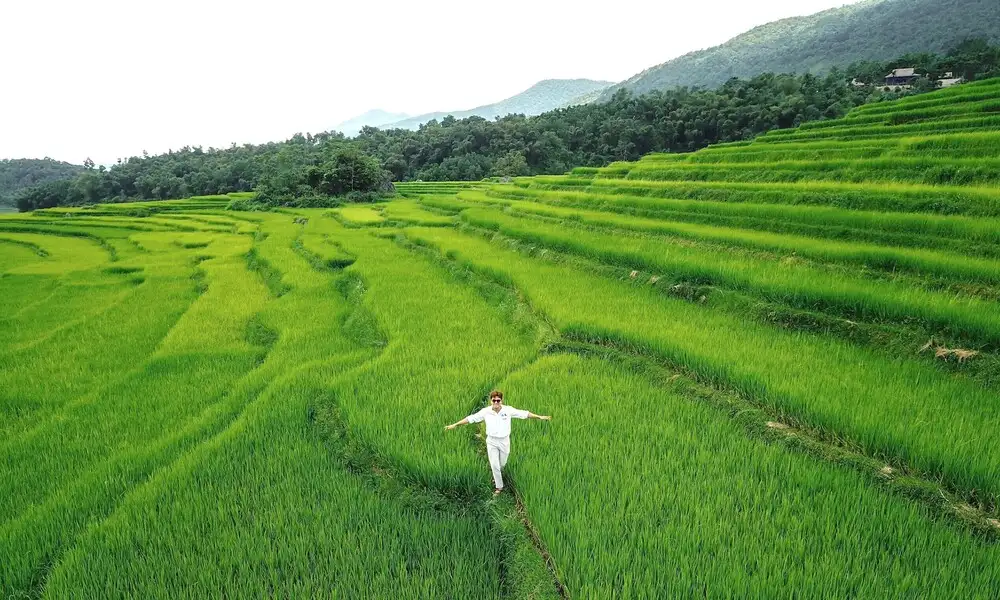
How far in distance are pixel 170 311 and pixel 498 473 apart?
8.09 metres

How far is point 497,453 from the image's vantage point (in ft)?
10.5

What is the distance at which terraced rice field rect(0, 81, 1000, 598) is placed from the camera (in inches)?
104

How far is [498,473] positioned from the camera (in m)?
3.24

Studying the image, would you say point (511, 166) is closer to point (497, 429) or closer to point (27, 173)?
point (497, 429)

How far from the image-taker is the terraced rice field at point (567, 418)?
264 cm

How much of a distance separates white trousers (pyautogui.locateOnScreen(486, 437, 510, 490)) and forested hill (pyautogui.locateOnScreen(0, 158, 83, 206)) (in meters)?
87.5

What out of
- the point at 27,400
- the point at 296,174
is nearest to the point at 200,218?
the point at 296,174

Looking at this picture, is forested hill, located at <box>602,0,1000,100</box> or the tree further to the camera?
forested hill, located at <box>602,0,1000,100</box>

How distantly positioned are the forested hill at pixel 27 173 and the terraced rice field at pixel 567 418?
3260 inches

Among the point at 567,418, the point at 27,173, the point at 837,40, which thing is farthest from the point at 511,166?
the point at 837,40

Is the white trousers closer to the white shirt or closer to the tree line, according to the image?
the white shirt

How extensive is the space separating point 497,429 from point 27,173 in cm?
10934

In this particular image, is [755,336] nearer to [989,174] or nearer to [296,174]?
[989,174]

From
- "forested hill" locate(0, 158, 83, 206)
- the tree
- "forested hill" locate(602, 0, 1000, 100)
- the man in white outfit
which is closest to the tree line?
Answer: the tree
